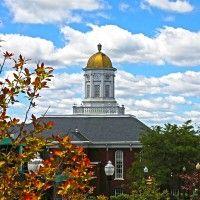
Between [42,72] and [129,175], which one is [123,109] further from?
[42,72]

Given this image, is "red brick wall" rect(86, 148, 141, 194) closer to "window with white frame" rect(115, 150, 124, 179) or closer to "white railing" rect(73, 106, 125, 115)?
"window with white frame" rect(115, 150, 124, 179)

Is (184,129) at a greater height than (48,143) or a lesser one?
A: greater

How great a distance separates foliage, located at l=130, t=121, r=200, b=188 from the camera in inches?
2128

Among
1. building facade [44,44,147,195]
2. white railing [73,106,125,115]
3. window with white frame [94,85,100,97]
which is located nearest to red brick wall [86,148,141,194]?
building facade [44,44,147,195]

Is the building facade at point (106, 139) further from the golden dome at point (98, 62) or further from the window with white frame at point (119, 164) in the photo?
the golden dome at point (98, 62)

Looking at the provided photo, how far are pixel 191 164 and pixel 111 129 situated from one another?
2052 cm

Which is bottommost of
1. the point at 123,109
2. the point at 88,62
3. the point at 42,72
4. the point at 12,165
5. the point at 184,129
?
the point at 12,165

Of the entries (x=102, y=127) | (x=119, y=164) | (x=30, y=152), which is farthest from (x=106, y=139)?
(x=30, y=152)

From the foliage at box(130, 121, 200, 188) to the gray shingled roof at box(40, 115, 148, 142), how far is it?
12126mm

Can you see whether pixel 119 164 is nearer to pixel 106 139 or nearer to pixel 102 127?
pixel 106 139

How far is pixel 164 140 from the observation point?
182 feet

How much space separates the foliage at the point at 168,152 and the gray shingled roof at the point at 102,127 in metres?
12.1

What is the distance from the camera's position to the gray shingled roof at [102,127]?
71.1m

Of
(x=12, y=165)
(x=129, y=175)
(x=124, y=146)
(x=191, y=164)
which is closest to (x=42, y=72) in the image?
(x=12, y=165)
